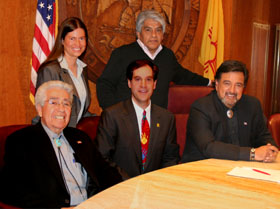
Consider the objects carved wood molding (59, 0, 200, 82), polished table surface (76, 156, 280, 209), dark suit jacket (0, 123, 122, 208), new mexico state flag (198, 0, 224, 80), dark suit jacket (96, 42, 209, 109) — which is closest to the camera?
polished table surface (76, 156, 280, 209)

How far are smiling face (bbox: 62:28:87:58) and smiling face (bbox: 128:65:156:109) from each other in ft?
2.08

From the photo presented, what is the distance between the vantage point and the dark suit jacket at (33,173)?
1.78 metres

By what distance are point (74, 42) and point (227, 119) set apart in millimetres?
1374

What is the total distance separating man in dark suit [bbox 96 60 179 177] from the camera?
8.00ft

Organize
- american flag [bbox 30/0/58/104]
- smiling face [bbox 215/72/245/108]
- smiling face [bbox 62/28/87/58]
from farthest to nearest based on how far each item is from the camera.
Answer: american flag [bbox 30/0/58/104], smiling face [bbox 62/28/87/58], smiling face [bbox 215/72/245/108]

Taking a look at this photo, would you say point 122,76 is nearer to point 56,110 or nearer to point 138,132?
point 138,132

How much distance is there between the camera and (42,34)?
11.4 ft

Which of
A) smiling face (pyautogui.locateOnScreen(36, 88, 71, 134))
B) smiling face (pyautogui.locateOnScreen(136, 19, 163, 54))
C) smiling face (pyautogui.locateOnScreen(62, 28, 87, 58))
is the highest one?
smiling face (pyautogui.locateOnScreen(136, 19, 163, 54))

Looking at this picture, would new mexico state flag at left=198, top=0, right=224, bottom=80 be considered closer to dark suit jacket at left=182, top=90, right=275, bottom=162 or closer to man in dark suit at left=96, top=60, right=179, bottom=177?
dark suit jacket at left=182, top=90, right=275, bottom=162

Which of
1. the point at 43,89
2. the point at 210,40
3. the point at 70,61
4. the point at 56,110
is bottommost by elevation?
the point at 56,110

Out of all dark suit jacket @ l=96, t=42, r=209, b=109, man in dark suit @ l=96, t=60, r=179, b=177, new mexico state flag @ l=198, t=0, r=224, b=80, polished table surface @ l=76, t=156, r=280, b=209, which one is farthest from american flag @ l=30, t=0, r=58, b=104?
new mexico state flag @ l=198, t=0, r=224, b=80

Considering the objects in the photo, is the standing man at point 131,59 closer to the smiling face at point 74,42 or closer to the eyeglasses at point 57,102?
the smiling face at point 74,42

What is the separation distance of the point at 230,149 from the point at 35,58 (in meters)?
2.14

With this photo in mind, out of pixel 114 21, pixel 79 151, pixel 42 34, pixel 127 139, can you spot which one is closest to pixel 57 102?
pixel 79 151
